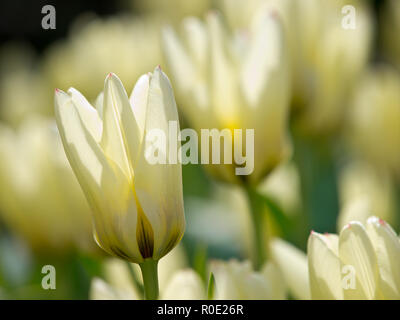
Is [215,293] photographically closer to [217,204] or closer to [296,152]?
[296,152]

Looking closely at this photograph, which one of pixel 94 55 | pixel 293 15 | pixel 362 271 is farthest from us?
pixel 94 55

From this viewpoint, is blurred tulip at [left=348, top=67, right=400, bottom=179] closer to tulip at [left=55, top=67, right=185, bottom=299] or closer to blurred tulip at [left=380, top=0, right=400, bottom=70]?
blurred tulip at [left=380, top=0, right=400, bottom=70]

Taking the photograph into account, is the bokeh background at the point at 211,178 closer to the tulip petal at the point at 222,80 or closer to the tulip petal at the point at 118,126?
the tulip petal at the point at 222,80

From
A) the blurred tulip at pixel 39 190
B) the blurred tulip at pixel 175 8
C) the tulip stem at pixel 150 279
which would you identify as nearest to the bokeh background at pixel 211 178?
the blurred tulip at pixel 39 190

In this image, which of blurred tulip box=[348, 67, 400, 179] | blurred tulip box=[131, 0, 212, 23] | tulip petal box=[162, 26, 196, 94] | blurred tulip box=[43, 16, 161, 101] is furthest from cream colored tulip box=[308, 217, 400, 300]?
blurred tulip box=[131, 0, 212, 23]

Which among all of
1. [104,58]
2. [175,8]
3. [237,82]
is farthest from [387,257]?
[175,8]

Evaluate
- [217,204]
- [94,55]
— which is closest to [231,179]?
[217,204]
